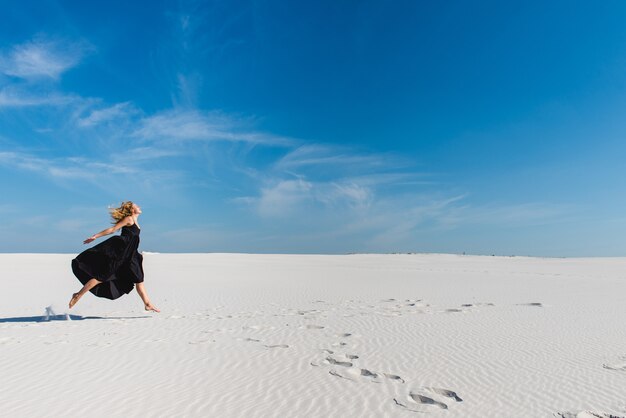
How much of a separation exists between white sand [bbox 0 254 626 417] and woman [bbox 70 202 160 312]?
574 mm

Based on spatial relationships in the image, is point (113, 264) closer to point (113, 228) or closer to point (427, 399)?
point (113, 228)

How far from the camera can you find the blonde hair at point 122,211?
7.48 meters

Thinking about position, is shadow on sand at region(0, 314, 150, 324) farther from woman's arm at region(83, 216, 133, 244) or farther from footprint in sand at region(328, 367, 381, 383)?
footprint in sand at region(328, 367, 381, 383)

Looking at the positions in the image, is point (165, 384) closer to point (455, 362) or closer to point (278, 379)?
point (278, 379)

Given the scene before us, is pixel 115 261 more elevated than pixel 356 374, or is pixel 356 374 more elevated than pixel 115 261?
pixel 115 261

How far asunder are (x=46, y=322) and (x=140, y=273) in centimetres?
162

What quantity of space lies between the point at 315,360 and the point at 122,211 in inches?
188

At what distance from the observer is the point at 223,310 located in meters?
8.53

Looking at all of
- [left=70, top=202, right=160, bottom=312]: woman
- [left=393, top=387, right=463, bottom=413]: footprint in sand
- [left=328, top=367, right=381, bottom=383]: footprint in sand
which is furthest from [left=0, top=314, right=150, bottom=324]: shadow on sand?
[left=393, top=387, right=463, bottom=413]: footprint in sand

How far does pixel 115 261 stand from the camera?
733 centimetres

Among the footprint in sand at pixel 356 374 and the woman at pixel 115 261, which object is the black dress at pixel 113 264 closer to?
the woman at pixel 115 261

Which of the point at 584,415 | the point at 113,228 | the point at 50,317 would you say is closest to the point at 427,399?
the point at 584,415

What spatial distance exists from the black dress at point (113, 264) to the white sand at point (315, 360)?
576mm

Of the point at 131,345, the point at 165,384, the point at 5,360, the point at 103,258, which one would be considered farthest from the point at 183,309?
the point at 165,384
